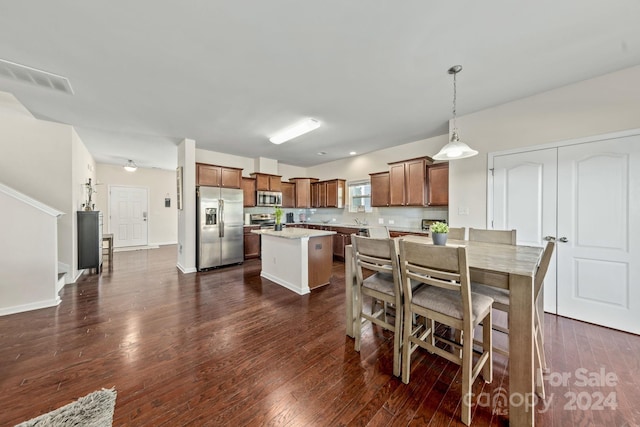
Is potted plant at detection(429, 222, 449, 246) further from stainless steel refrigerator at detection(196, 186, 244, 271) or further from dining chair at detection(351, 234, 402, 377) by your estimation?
stainless steel refrigerator at detection(196, 186, 244, 271)

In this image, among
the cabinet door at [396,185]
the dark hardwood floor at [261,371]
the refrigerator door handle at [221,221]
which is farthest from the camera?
the refrigerator door handle at [221,221]

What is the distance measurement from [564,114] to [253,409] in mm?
4288

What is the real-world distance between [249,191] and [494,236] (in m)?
5.19

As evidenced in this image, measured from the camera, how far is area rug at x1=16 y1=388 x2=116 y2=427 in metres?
1.36

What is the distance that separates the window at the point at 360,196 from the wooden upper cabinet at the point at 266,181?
206cm

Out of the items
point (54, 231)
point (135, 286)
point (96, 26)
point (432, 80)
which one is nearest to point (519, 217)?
point (432, 80)

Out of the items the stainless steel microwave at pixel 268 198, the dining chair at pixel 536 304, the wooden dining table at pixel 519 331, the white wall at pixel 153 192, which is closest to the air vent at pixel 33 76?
the stainless steel microwave at pixel 268 198

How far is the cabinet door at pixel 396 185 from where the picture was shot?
4.75 m

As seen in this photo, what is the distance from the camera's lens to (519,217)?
3.03 metres

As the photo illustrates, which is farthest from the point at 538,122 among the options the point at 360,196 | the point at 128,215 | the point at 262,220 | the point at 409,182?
the point at 128,215

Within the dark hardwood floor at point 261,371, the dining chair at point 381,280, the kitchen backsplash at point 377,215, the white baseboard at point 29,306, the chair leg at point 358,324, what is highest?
the kitchen backsplash at point 377,215

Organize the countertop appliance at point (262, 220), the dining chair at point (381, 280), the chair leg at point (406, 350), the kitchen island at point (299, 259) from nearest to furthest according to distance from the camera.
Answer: the chair leg at point (406, 350) < the dining chair at point (381, 280) < the kitchen island at point (299, 259) < the countertop appliance at point (262, 220)

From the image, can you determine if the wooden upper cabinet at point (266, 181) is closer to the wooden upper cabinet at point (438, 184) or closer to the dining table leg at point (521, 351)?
the wooden upper cabinet at point (438, 184)

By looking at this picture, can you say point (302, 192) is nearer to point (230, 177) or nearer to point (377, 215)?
point (230, 177)
